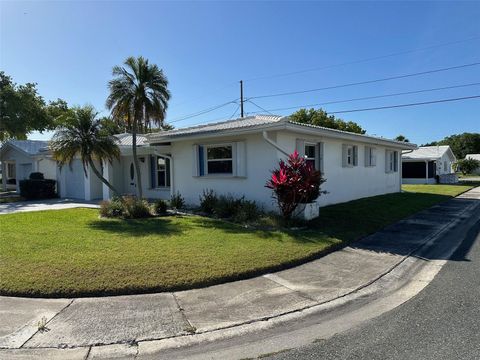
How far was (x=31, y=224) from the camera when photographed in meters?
10.8

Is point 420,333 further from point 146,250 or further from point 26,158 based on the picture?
point 26,158

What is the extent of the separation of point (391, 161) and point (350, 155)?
6.58 metres


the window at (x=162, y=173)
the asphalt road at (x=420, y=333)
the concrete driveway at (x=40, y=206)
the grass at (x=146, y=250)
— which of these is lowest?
the asphalt road at (x=420, y=333)

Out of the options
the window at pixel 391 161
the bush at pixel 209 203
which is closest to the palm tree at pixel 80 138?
the bush at pixel 209 203

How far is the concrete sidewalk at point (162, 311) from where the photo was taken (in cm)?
389

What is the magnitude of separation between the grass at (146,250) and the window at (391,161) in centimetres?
914

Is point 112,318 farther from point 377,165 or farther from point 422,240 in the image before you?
point 377,165

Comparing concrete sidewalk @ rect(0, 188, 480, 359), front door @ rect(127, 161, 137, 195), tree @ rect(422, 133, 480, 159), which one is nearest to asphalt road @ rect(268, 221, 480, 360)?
concrete sidewalk @ rect(0, 188, 480, 359)

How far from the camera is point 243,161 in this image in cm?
1225

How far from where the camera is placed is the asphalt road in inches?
142

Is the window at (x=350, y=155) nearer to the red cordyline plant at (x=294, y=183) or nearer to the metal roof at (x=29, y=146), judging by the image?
the red cordyline plant at (x=294, y=183)

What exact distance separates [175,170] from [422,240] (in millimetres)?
9570

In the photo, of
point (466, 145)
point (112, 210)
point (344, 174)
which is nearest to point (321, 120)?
point (344, 174)

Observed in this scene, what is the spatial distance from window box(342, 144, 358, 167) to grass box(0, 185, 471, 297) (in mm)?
3787
